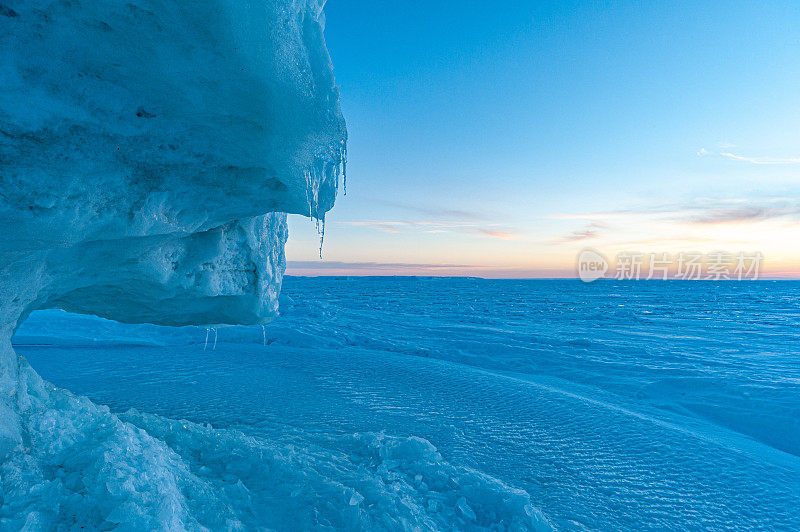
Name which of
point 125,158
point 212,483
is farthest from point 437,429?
point 125,158

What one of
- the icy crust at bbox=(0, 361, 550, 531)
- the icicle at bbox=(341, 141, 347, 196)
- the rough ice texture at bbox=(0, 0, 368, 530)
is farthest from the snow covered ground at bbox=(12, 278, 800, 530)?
the icicle at bbox=(341, 141, 347, 196)

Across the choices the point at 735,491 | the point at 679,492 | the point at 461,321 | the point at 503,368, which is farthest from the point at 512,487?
the point at 461,321

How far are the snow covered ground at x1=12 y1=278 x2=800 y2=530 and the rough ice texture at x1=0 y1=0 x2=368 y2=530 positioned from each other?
152 mm

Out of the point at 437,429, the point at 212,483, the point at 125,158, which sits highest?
the point at 125,158

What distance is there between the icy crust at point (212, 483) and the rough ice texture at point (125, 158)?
0.7 inches

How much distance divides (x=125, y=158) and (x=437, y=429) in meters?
3.98

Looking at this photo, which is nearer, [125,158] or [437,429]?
[125,158]

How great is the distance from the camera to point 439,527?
2.65m

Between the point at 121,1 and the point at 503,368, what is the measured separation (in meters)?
7.89

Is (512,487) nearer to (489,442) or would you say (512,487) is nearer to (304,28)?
(489,442)

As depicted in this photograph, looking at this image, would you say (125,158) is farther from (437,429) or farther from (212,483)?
(437,429)

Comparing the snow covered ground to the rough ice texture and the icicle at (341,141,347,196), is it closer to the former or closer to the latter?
the rough ice texture

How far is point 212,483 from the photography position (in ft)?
9.22

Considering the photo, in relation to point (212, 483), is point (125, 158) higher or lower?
higher
